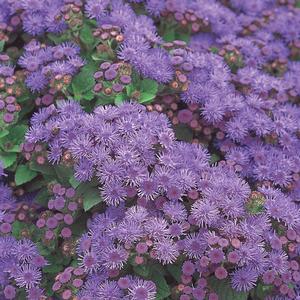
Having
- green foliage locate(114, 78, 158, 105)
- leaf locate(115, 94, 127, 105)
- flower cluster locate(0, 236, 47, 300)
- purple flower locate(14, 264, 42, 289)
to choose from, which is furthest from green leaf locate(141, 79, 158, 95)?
purple flower locate(14, 264, 42, 289)

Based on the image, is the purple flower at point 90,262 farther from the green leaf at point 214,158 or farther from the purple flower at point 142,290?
the green leaf at point 214,158

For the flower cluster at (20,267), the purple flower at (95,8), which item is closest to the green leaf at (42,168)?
the flower cluster at (20,267)

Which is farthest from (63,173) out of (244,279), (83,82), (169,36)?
(169,36)

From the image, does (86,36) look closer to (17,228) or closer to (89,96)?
(89,96)

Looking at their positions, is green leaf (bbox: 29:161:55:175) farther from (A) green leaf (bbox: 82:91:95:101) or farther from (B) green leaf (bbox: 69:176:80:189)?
(A) green leaf (bbox: 82:91:95:101)

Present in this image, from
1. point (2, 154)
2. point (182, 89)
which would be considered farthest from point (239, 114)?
point (2, 154)

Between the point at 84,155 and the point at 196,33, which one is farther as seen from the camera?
the point at 196,33

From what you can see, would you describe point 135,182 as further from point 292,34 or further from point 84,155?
point 292,34
